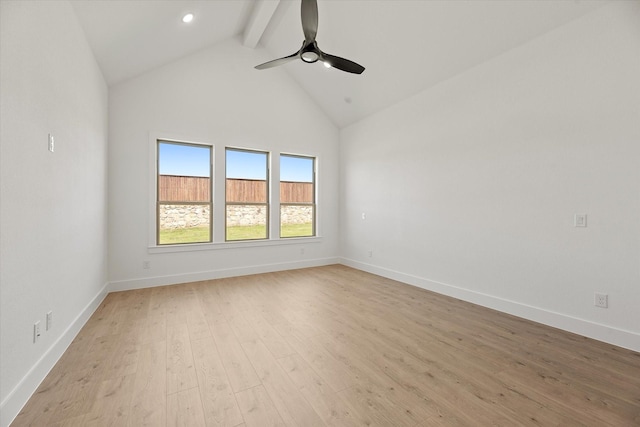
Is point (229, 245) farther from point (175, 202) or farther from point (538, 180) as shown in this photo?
point (538, 180)

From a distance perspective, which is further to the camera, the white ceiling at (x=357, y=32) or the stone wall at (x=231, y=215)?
the stone wall at (x=231, y=215)

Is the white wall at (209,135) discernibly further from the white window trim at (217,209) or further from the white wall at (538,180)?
the white wall at (538,180)

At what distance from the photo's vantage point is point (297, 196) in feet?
19.0

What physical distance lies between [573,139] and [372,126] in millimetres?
3083

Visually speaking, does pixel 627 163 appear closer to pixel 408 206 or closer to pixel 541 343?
pixel 541 343

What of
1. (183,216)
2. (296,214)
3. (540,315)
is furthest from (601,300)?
(183,216)

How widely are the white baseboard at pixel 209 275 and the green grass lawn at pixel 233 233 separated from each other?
1.81 ft

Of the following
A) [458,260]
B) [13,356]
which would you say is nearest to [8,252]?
[13,356]

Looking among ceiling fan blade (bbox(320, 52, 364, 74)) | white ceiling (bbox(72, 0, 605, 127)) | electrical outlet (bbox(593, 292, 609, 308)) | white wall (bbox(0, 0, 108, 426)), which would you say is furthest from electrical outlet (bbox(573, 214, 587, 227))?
white wall (bbox(0, 0, 108, 426))

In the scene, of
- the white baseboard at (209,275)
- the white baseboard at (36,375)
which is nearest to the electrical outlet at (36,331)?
the white baseboard at (36,375)

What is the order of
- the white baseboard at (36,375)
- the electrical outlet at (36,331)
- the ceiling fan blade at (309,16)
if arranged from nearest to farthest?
the white baseboard at (36,375) → the electrical outlet at (36,331) → the ceiling fan blade at (309,16)

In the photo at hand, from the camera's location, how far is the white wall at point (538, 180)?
2.46m

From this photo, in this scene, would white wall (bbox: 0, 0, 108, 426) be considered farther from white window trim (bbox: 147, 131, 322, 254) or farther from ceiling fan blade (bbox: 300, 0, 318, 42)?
ceiling fan blade (bbox: 300, 0, 318, 42)

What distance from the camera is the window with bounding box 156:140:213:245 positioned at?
14.7 ft
